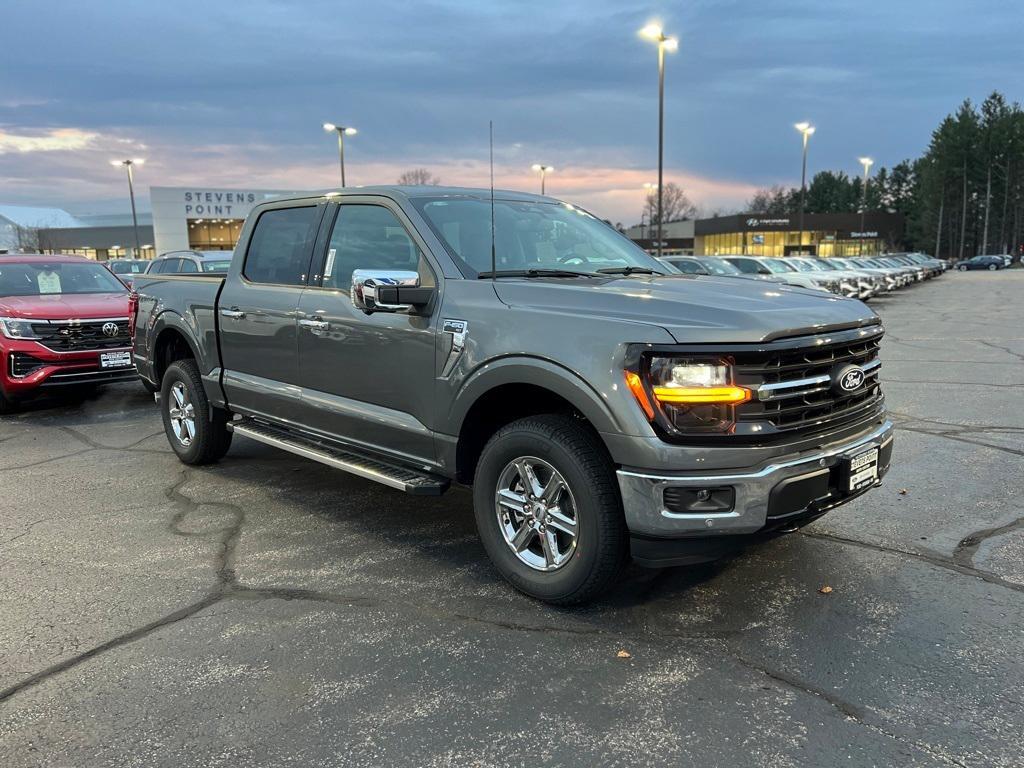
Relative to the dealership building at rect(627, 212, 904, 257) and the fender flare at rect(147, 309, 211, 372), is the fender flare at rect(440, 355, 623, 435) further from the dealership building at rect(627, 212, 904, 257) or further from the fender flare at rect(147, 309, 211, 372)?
the dealership building at rect(627, 212, 904, 257)

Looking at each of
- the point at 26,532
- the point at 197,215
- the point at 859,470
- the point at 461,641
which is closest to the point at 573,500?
the point at 461,641

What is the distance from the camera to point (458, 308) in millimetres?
3838

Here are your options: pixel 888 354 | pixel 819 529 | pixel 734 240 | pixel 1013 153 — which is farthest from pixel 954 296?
pixel 1013 153

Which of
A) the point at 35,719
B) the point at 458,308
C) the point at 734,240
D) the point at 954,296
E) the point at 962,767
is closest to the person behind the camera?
A: the point at 962,767

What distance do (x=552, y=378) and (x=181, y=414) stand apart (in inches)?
162

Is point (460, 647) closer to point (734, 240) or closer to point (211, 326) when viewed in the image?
point (211, 326)

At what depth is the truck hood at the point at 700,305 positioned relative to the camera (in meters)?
3.15

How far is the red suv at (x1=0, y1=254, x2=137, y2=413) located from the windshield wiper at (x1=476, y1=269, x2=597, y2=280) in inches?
220

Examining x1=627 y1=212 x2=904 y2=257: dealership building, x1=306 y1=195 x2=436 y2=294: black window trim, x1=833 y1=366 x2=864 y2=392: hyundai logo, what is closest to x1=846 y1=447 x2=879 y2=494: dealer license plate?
x1=833 y1=366 x2=864 y2=392: hyundai logo

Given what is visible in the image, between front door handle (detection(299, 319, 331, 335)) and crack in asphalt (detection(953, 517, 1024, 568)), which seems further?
front door handle (detection(299, 319, 331, 335))

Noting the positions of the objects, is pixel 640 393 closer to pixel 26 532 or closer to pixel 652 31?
pixel 26 532

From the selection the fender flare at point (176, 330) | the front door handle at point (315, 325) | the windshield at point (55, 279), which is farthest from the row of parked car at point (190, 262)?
the front door handle at point (315, 325)

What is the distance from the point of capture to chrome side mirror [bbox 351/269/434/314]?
3.71 meters

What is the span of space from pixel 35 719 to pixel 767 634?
2.92 metres
